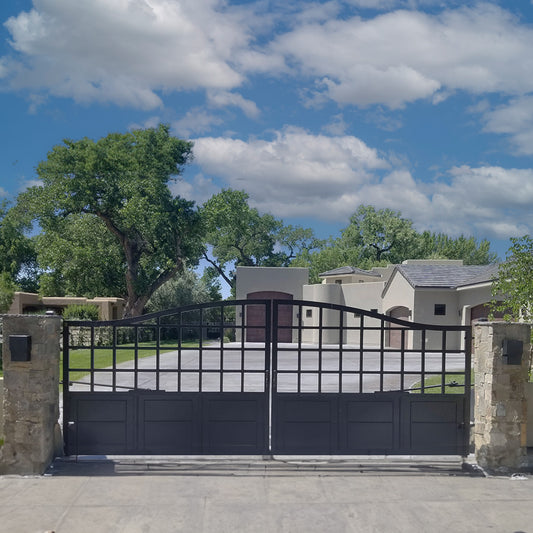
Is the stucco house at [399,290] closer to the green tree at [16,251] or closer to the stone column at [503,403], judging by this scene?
the stone column at [503,403]

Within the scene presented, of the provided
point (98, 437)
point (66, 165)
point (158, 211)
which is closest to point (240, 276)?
point (158, 211)

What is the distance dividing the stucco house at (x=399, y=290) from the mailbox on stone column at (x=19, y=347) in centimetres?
1862

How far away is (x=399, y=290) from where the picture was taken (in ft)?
103

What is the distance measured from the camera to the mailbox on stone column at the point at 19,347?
24.4 feet

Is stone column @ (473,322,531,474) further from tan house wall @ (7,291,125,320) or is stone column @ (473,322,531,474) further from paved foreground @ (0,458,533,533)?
tan house wall @ (7,291,125,320)

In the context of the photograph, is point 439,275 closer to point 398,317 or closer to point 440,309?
point 440,309

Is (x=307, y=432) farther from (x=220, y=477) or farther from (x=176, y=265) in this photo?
(x=176, y=265)

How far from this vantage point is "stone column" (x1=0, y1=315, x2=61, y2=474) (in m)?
7.51

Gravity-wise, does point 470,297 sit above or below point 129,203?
below

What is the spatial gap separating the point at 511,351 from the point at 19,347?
262 inches

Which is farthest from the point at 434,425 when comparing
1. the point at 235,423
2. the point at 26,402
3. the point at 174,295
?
the point at 174,295

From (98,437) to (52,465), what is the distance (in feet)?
2.27

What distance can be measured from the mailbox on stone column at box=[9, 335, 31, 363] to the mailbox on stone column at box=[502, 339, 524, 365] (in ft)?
21.2

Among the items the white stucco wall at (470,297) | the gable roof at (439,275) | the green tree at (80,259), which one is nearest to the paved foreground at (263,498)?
the white stucco wall at (470,297)
